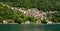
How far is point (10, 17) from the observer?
19962 centimetres

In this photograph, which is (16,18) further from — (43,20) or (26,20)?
(43,20)

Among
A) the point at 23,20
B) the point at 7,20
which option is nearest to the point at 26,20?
the point at 23,20

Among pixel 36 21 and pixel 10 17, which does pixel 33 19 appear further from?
pixel 10 17

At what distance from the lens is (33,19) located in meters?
198

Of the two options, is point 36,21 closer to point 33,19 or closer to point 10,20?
point 33,19

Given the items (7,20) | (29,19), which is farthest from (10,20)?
(29,19)

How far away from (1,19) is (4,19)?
2.33 m

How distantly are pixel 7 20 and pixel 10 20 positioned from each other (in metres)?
2.66

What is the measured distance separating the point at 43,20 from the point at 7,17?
29.0 metres

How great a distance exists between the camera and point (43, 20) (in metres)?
198

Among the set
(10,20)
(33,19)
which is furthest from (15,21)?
(33,19)

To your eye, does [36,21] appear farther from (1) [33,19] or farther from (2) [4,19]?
(2) [4,19]

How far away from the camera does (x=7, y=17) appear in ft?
649

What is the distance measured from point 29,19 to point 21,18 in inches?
257
